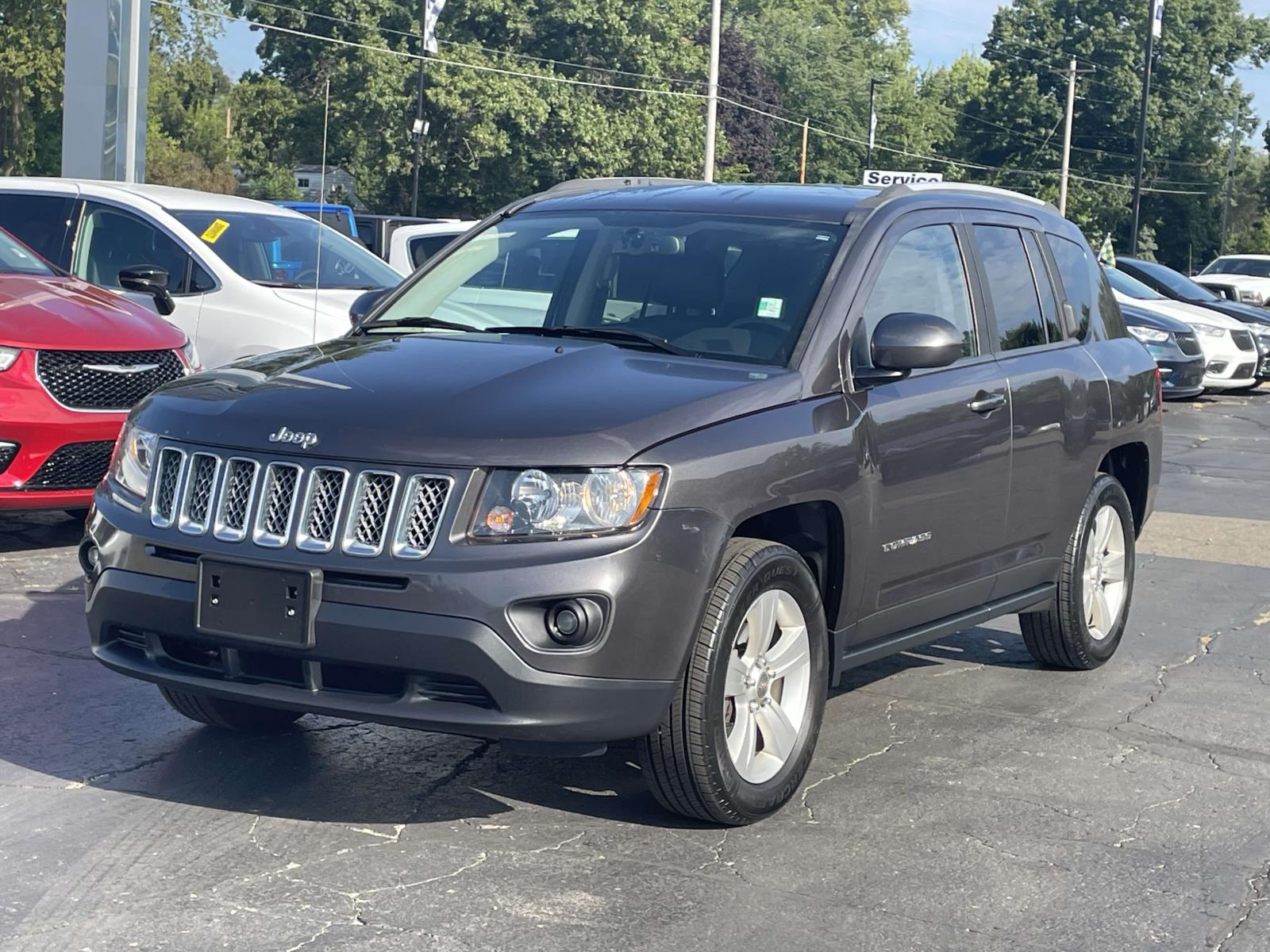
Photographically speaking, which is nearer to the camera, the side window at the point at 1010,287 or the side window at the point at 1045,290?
the side window at the point at 1010,287

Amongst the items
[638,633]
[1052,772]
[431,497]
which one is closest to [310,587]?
[431,497]

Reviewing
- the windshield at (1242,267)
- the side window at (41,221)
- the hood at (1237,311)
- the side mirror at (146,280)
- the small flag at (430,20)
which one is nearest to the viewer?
the side mirror at (146,280)

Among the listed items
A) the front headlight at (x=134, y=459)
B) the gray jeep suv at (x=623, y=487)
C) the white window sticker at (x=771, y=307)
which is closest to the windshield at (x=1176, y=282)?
the gray jeep suv at (x=623, y=487)

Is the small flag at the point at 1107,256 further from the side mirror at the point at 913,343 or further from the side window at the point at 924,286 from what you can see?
the side mirror at the point at 913,343

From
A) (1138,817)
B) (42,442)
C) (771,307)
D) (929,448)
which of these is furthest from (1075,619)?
(42,442)

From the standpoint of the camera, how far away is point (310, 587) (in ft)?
13.5

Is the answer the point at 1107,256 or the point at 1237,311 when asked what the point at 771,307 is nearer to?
the point at 1237,311

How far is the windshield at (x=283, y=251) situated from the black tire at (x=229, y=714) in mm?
5450

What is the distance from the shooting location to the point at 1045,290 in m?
6.43

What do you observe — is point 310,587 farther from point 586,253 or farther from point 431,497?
point 586,253

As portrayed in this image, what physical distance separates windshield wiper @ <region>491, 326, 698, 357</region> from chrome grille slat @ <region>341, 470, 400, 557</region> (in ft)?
3.62

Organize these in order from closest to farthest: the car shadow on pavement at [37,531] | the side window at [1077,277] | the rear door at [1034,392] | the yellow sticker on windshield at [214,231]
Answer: the rear door at [1034,392]
the side window at [1077,277]
the car shadow on pavement at [37,531]
the yellow sticker on windshield at [214,231]

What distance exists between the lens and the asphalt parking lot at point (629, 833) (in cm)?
386

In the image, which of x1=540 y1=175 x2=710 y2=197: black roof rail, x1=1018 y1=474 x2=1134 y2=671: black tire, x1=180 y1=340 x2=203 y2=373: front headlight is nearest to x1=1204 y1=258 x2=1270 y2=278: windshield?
x1=180 y1=340 x2=203 y2=373: front headlight
